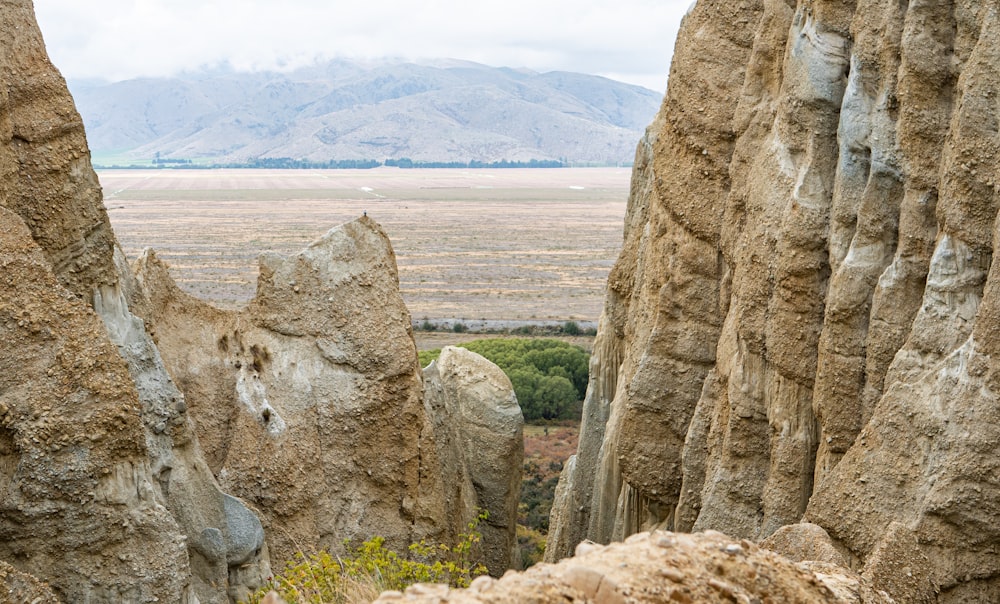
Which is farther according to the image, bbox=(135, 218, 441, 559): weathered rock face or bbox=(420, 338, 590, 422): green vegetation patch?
bbox=(420, 338, 590, 422): green vegetation patch

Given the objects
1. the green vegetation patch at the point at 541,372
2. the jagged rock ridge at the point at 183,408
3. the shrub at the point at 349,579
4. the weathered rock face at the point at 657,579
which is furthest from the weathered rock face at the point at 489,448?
the green vegetation patch at the point at 541,372

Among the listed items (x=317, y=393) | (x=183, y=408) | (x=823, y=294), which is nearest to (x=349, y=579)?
(x=183, y=408)

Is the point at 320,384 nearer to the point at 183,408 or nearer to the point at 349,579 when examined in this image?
the point at 183,408

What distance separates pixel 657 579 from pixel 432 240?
378 ft

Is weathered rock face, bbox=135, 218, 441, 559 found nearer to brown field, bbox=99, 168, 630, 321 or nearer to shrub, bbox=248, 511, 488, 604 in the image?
shrub, bbox=248, 511, 488, 604

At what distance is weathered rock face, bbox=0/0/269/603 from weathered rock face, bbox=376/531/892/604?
5833 mm

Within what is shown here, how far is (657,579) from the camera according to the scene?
20.7ft

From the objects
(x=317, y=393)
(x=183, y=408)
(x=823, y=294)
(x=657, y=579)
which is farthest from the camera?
(x=317, y=393)

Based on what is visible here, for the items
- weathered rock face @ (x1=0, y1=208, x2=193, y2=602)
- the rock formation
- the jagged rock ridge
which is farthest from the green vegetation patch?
weathered rock face @ (x1=0, y1=208, x2=193, y2=602)

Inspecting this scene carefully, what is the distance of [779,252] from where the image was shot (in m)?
13.4

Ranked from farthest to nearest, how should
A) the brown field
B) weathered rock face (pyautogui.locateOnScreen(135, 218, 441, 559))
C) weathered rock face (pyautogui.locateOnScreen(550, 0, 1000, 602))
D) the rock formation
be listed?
the brown field < weathered rock face (pyautogui.locateOnScreen(135, 218, 441, 559)) < the rock formation < weathered rock face (pyautogui.locateOnScreen(550, 0, 1000, 602))

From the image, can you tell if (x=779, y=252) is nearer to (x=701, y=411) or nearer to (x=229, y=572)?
(x=701, y=411)

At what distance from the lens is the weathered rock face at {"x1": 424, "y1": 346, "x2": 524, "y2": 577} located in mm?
22047

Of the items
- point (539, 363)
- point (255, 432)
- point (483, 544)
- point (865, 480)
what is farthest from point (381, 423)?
point (539, 363)
